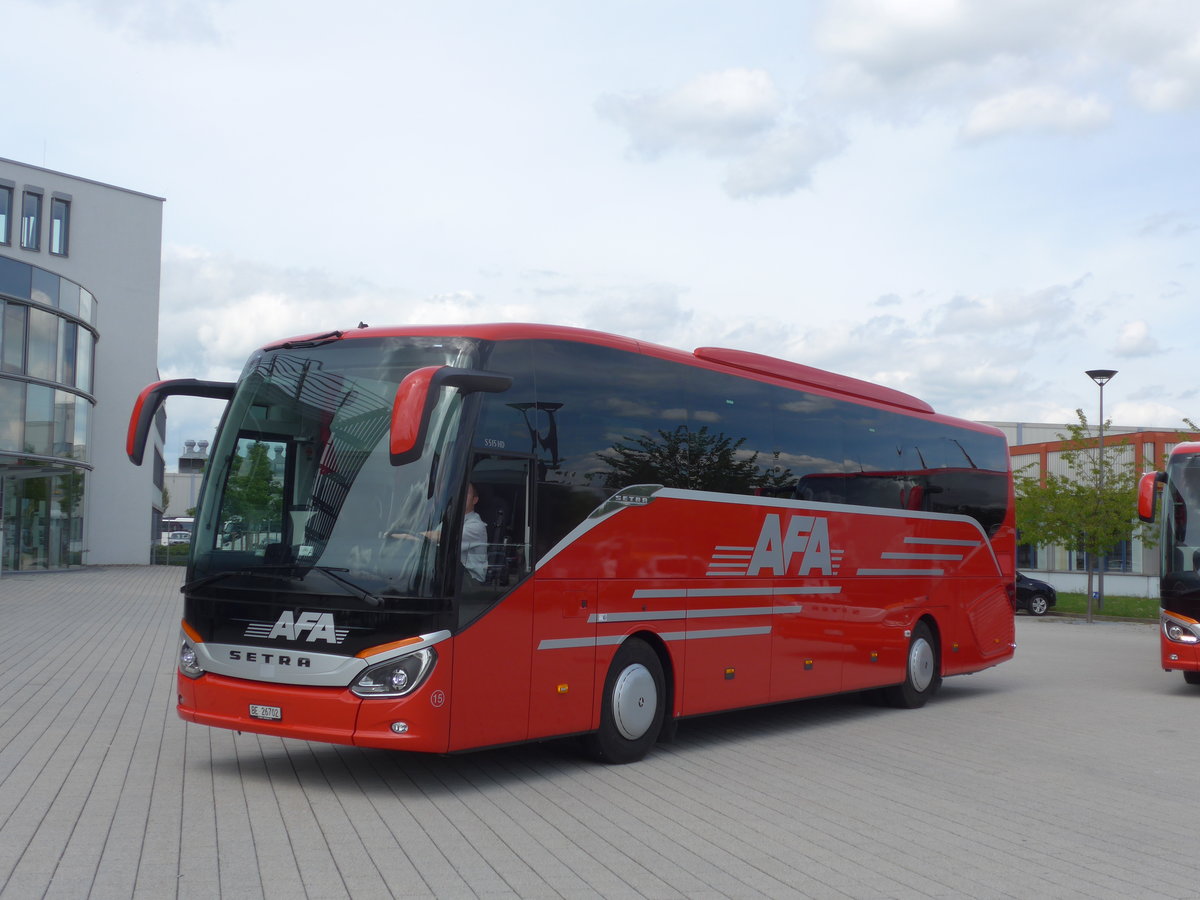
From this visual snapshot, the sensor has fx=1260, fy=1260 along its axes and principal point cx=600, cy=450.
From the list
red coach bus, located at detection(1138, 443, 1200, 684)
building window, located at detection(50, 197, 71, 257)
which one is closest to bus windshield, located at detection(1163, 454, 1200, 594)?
red coach bus, located at detection(1138, 443, 1200, 684)

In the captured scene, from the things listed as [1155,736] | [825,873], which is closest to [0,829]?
[825,873]

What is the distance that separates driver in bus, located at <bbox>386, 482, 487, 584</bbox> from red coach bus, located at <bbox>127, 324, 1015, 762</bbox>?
0.05 feet

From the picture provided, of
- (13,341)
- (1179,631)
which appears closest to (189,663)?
(1179,631)

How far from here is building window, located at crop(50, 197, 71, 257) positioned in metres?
43.9

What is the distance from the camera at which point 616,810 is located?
7703 mm

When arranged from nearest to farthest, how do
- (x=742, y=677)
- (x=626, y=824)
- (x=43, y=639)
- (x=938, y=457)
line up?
(x=626, y=824) → (x=742, y=677) → (x=938, y=457) → (x=43, y=639)

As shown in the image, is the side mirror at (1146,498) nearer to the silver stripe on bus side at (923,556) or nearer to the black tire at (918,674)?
the silver stripe on bus side at (923,556)

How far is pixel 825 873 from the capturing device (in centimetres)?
628

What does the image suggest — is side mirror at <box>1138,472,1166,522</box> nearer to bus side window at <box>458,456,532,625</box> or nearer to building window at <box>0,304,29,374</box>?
bus side window at <box>458,456,532,625</box>

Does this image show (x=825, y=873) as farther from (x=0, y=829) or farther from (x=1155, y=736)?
(x=1155, y=736)

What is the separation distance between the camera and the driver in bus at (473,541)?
8.03 metres

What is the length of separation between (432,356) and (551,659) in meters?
2.22

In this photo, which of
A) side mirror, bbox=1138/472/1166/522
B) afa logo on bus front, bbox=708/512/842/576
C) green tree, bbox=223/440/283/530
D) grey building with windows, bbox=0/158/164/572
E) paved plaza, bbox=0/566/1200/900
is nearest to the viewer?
paved plaza, bbox=0/566/1200/900

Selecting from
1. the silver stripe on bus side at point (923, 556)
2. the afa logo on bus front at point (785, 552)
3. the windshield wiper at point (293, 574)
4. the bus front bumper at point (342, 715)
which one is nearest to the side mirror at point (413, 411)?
the windshield wiper at point (293, 574)
